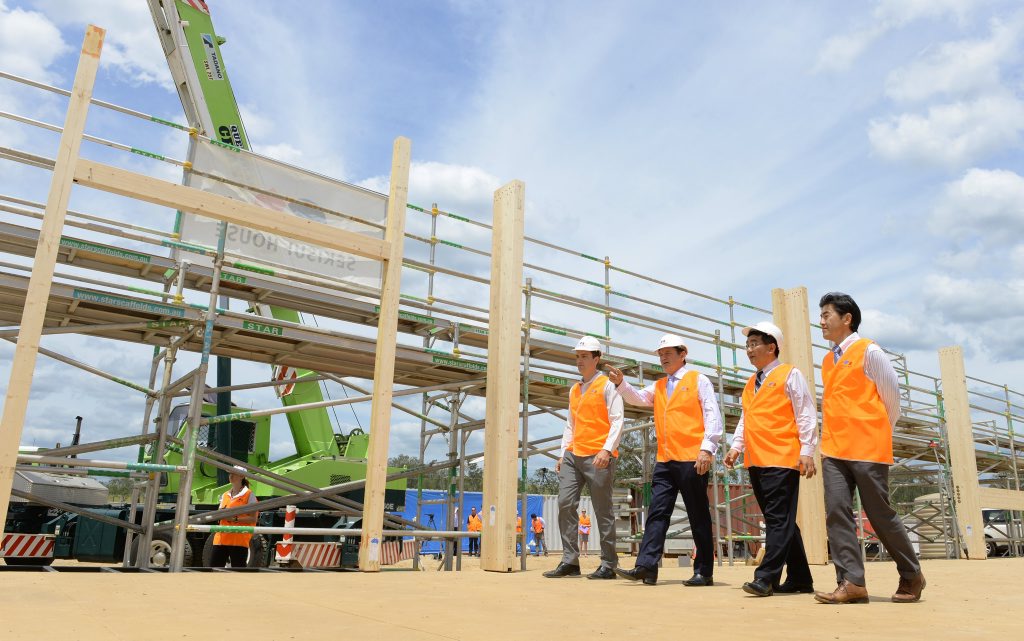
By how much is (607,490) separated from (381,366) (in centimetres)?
195

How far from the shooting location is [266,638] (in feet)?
7.73

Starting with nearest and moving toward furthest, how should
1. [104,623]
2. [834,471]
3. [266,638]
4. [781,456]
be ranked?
[266,638] < [104,623] < [834,471] < [781,456]

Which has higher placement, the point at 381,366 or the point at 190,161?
the point at 190,161

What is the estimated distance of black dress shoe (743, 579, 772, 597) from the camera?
164 inches

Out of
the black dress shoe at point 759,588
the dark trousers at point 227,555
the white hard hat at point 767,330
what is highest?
the white hard hat at point 767,330

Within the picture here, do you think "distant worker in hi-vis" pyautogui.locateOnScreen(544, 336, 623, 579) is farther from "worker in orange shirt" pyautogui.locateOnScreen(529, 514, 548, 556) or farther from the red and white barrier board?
"worker in orange shirt" pyautogui.locateOnScreen(529, 514, 548, 556)

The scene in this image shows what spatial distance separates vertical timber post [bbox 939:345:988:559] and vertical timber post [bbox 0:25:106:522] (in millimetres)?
12409

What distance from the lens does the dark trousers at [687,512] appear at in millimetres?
4969

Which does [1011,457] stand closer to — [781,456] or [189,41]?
[781,456]

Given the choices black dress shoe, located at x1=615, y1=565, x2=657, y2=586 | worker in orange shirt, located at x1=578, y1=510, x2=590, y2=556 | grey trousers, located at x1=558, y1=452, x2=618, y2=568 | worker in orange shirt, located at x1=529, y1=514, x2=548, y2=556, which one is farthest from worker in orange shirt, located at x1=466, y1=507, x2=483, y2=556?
black dress shoe, located at x1=615, y1=565, x2=657, y2=586

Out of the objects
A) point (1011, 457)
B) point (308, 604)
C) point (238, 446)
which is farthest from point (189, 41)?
point (1011, 457)

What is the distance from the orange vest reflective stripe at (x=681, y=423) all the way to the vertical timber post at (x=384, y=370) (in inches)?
81.4

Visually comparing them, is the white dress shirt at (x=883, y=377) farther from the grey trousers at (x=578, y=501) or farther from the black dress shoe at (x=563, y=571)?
the black dress shoe at (x=563, y=571)

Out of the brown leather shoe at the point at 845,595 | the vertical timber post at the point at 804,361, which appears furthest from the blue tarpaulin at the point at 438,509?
the brown leather shoe at the point at 845,595
